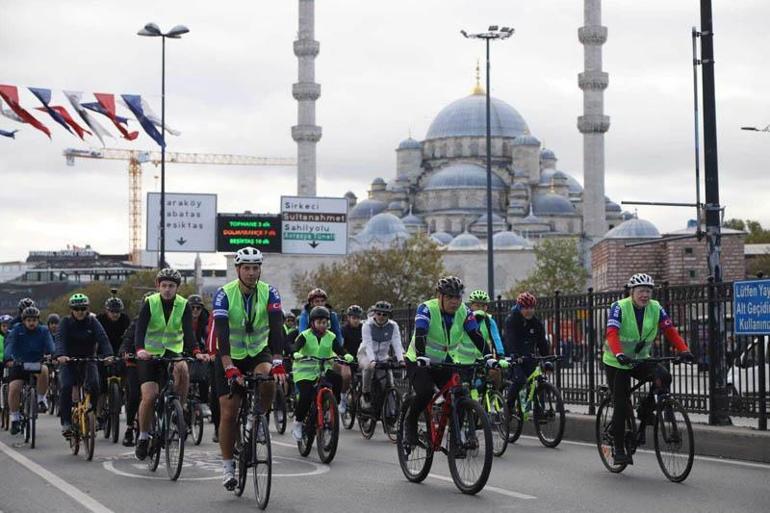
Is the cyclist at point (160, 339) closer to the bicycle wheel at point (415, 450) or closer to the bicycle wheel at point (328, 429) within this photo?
the bicycle wheel at point (328, 429)

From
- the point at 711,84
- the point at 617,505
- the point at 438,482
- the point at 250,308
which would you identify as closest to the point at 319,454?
the point at 438,482

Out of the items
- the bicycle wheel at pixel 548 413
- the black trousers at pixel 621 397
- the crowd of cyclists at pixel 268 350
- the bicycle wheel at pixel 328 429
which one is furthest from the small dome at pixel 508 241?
the black trousers at pixel 621 397

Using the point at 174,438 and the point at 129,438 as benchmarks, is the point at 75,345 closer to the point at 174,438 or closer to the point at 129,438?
the point at 129,438

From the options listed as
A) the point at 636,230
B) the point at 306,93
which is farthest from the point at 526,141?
the point at 306,93

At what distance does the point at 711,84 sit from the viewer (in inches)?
640

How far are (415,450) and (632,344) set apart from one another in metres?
1.92

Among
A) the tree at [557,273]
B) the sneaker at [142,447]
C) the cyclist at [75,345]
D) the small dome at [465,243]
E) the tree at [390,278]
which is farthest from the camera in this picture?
the small dome at [465,243]

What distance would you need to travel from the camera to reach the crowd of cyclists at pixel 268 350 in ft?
33.1

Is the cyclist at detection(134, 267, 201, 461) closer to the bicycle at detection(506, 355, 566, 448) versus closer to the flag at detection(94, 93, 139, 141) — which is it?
the bicycle at detection(506, 355, 566, 448)

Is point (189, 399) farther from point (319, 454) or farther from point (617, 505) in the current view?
point (617, 505)

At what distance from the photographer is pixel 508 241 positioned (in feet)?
419

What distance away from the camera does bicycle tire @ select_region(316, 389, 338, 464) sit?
12711 millimetres

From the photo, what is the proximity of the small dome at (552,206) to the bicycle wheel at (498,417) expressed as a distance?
13137 cm

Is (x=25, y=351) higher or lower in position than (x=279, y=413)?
higher
